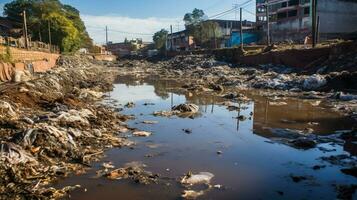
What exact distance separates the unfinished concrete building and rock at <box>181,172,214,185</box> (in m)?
43.4

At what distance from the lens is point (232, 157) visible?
837cm

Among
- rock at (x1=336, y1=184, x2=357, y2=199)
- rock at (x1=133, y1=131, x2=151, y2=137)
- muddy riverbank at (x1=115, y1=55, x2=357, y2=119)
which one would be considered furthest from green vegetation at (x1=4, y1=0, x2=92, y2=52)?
rock at (x1=336, y1=184, x2=357, y2=199)

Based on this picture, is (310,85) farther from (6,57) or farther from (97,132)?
(6,57)

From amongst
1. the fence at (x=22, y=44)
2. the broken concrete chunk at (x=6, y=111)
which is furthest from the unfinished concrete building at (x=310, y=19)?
the broken concrete chunk at (x=6, y=111)

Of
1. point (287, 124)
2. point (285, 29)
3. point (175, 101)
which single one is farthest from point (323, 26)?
point (287, 124)

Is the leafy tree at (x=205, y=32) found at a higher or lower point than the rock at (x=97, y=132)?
higher

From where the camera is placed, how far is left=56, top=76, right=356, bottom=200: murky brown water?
Answer: 246 inches

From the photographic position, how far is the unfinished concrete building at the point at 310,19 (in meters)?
49.7

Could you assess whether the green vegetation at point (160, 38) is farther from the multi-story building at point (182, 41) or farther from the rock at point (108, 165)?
the rock at point (108, 165)

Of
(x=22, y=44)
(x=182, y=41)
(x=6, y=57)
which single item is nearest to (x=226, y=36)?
(x=182, y=41)

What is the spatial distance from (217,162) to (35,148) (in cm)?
374

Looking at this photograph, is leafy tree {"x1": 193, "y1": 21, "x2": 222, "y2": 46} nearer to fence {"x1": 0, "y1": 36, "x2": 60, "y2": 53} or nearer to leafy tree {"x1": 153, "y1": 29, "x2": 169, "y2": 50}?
leafy tree {"x1": 153, "y1": 29, "x2": 169, "y2": 50}

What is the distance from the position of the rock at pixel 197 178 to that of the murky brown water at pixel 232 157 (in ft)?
0.53

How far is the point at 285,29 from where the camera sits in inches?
2152
